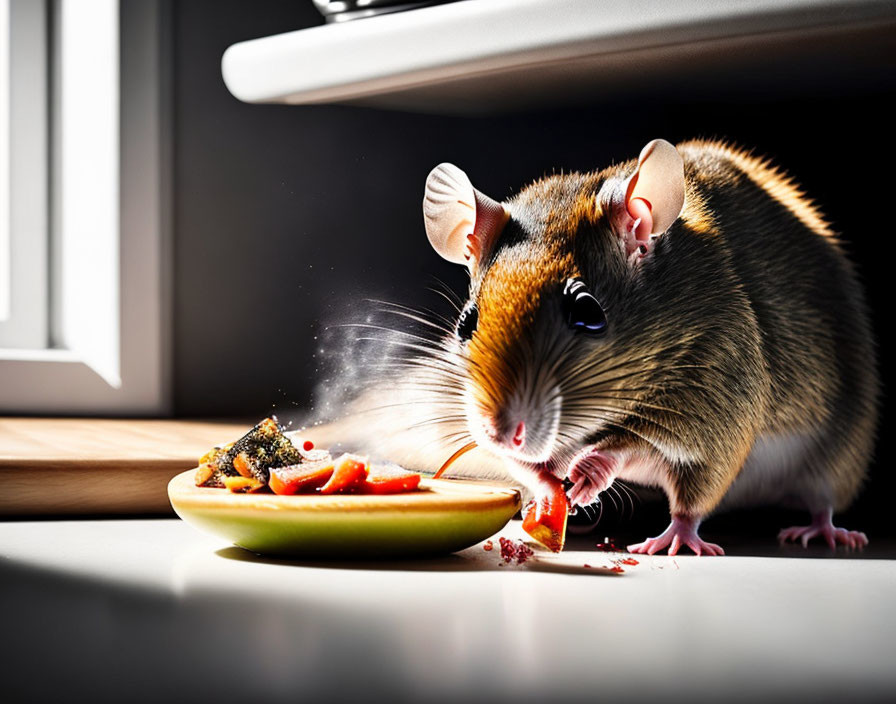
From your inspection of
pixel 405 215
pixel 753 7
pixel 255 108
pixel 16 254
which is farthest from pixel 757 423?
pixel 16 254

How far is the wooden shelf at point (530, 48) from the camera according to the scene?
1.04 m

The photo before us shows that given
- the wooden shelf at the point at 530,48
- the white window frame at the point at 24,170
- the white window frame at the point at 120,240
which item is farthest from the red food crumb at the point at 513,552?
the white window frame at the point at 24,170

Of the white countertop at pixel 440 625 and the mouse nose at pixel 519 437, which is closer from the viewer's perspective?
the white countertop at pixel 440 625

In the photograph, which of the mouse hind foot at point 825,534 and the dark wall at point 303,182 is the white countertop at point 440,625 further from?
the dark wall at point 303,182

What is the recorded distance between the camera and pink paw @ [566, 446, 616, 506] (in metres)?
0.98

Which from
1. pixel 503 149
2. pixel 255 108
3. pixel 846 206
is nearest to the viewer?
pixel 846 206

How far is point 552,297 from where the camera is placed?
0.94 m

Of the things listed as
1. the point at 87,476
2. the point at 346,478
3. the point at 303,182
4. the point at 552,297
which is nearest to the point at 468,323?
the point at 552,297

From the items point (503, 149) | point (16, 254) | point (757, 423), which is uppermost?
point (503, 149)

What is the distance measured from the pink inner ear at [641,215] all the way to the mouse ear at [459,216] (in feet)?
0.41

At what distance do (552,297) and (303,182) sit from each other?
890 millimetres

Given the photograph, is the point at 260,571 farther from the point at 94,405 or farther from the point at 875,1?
the point at 94,405

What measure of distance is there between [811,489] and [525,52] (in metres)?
0.57

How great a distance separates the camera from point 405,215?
63.8 inches
